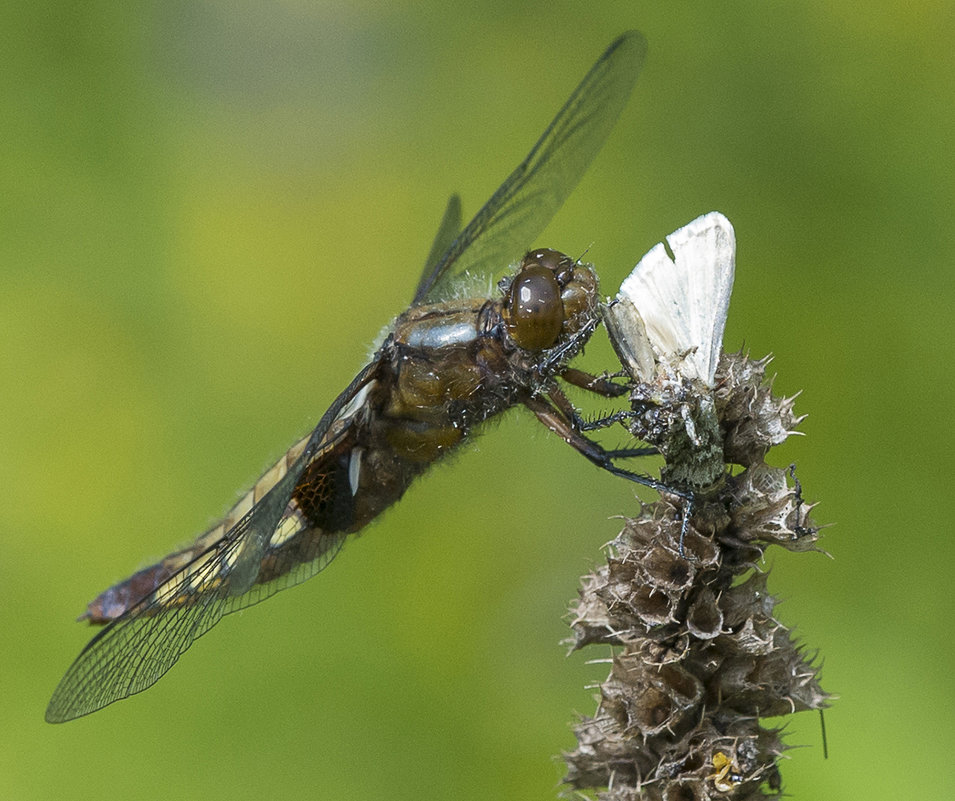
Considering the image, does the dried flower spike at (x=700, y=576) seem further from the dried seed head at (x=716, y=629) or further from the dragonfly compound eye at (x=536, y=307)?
the dragonfly compound eye at (x=536, y=307)

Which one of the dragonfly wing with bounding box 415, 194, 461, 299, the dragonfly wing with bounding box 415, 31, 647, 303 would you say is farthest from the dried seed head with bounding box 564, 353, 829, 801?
the dragonfly wing with bounding box 415, 194, 461, 299

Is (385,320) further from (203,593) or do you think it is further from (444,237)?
(203,593)

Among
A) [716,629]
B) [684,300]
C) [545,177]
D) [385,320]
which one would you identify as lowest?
[716,629]

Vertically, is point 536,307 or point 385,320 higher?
point 385,320

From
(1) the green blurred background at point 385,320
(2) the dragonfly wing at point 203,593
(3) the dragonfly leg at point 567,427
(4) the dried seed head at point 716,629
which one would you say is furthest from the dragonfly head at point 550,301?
(4) the dried seed head at point 716,629

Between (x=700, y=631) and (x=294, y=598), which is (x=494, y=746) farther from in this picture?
(x=700, y=631)

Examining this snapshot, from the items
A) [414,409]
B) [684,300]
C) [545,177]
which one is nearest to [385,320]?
[545,177]

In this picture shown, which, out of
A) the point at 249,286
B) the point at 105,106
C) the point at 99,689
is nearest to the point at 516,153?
the point at 249,286

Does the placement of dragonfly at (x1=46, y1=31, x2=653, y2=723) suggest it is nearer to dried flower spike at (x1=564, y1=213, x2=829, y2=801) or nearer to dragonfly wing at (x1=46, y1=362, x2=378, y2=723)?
dragonfly wing at (x1=46, y1=362, x2=378, y2=723)
